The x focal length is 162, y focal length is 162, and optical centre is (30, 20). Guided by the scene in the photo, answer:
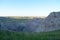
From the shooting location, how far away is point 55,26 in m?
54.2

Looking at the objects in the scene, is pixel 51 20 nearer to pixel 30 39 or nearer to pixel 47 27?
pixel 47 27

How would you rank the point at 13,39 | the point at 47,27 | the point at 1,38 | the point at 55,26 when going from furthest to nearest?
1. the point at 47,27
2. the point at 55,26
3. the point at 1,38
4. the point at 13,39

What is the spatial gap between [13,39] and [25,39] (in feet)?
7.69

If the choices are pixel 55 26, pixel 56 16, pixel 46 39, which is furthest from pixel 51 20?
pixel 46 39

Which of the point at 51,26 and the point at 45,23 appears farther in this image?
the point at 45,23

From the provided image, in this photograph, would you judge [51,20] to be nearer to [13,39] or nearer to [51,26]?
[51,26]

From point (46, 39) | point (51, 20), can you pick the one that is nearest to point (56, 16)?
point (51, 20)

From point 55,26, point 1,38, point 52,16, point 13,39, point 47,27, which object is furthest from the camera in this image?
point 52,16

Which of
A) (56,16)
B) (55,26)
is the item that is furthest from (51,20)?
Result: (55,26)

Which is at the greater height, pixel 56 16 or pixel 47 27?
pixel 56 16

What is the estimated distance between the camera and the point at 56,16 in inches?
2381

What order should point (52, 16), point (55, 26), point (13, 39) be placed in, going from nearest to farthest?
point (13, 39) < point (55, 26) < point (52, 16)

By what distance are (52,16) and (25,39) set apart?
36914 millimetres

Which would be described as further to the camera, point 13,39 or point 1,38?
point 1,38
